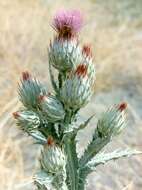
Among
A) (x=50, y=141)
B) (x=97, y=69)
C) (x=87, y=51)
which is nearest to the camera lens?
(x=50, y=141)

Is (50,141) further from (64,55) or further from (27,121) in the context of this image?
(64,55)

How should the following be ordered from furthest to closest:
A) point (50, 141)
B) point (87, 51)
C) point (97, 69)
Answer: point (97, 69) → point (87, 51) → point (50, 141)

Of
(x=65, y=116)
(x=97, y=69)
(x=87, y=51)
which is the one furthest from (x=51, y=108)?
(x=97, y=69)

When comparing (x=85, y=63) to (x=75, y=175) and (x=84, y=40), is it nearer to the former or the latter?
(x=75, y=175)

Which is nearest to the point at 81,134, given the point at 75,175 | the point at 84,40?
the point at 84,40

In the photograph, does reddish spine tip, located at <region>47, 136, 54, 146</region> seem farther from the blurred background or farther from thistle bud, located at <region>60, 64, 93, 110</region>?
the blurred background

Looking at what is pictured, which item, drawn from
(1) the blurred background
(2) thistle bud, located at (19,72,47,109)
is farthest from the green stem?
(1) the blurred background
